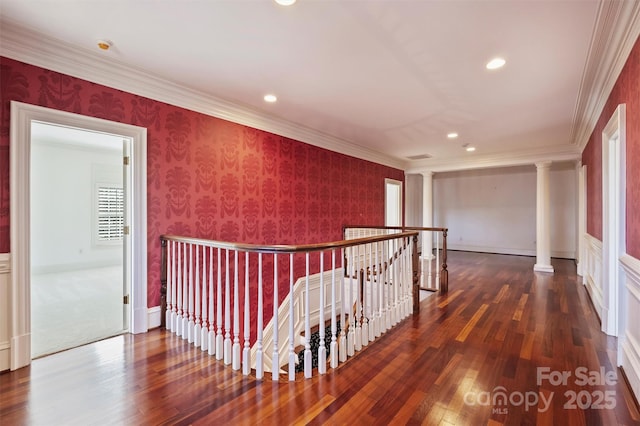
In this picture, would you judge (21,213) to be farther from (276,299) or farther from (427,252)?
(427,252)

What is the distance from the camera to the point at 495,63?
8.34ft

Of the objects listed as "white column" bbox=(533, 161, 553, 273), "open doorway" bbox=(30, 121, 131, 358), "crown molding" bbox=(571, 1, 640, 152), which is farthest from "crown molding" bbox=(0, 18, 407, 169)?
"white column" bbox=(533, 161, 553, 273)

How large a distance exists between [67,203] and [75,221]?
1.38ft

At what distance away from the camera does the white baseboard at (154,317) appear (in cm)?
289

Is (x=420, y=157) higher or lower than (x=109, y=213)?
higher

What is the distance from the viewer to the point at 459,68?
265 cm

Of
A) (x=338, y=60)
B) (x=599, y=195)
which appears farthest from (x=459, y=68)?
(x=599, y=195)

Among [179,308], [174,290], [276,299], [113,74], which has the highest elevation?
[113,74]

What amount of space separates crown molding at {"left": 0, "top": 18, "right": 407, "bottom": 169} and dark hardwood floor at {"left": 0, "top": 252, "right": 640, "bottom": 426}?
2388 mm

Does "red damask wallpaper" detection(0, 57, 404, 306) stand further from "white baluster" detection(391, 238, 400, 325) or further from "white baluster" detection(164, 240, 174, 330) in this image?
"white baluster" detection(391, 238, 400, 325)

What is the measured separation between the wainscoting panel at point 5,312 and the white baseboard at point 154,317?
3.16ft

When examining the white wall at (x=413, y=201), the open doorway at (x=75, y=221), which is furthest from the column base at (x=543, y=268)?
the open doorway at (x=75, y=221)

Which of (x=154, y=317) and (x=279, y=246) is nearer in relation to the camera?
(x=279, y=246)

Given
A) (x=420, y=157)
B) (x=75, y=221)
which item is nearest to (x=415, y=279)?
(x=420, y=157)
